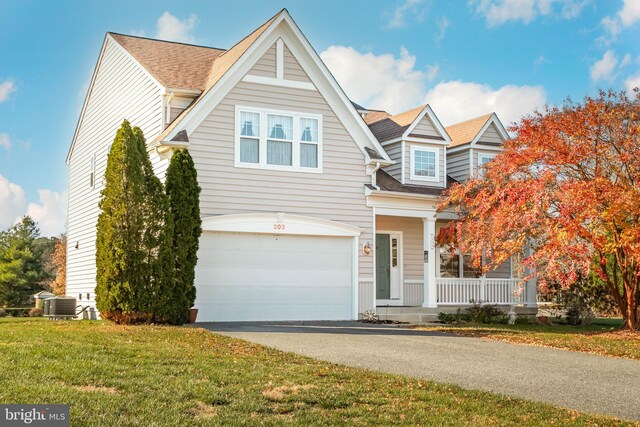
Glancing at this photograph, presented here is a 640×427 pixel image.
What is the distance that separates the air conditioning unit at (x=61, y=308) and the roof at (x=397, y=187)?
399 inches

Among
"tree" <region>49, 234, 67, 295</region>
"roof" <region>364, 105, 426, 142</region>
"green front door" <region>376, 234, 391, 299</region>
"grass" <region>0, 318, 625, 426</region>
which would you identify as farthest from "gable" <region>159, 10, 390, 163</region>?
"tree" <region>49, 234, 67, 295</region>

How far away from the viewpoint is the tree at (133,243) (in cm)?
1608

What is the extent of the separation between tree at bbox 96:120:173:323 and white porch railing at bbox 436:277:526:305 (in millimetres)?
9034

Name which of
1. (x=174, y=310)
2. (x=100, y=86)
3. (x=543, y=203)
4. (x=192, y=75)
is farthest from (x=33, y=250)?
(x=543, y=203)

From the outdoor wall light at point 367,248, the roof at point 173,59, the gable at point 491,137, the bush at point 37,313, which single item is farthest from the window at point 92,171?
the gable at point 491,137

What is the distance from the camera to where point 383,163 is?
2059 centimetres

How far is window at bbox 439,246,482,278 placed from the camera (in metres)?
24.0

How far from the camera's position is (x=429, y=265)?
21.8m

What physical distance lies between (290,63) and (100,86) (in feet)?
28.3

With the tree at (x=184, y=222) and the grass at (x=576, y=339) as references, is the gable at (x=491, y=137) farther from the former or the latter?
the tree at (x=184, y=222)

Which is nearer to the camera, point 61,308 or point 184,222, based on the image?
point 184,222

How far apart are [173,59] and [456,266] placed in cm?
1106

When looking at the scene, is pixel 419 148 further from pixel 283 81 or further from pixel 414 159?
pixel 283 81

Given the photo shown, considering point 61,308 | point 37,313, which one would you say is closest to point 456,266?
point 61,308
